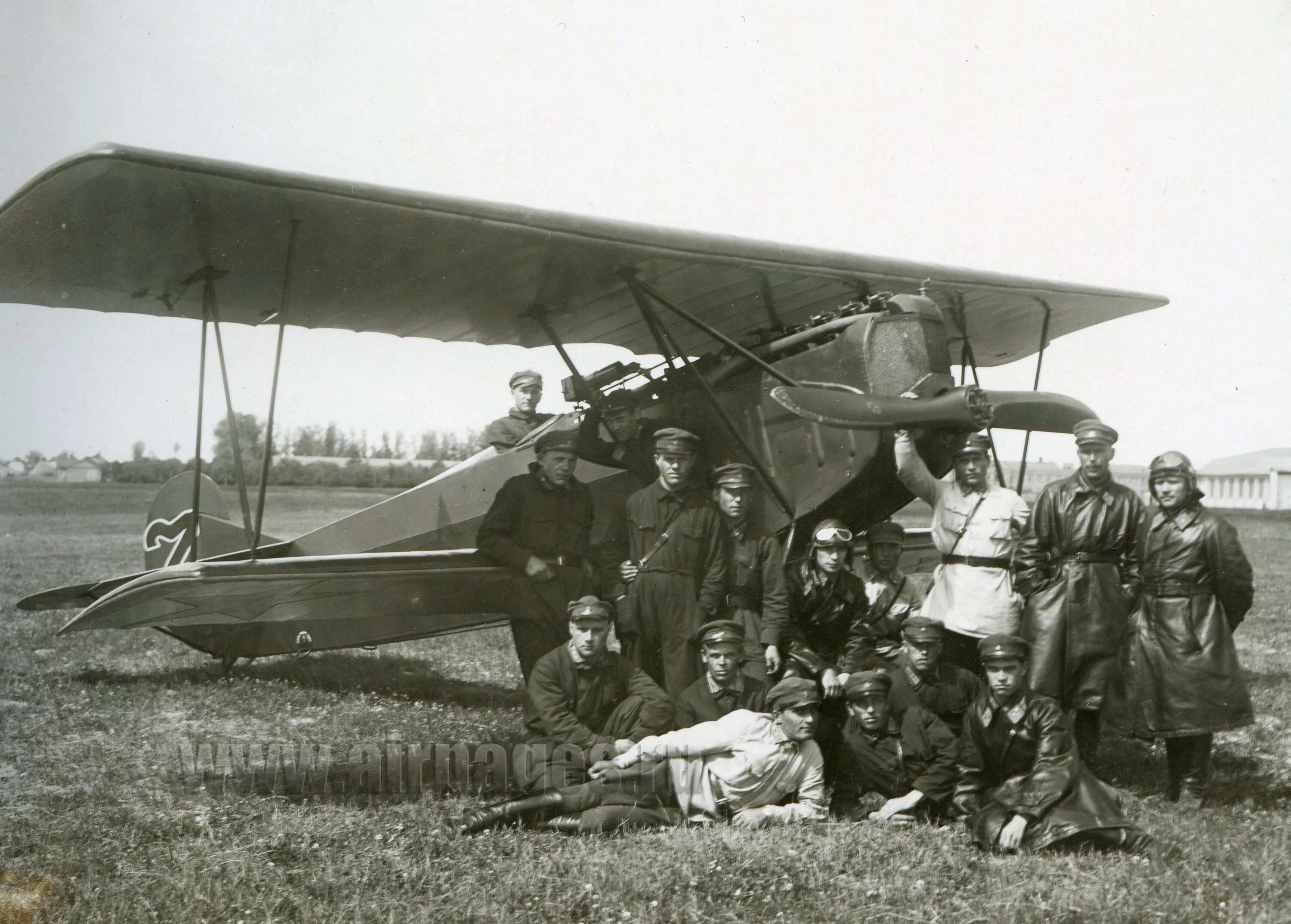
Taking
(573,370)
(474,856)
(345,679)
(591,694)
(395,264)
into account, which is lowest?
(345,679)

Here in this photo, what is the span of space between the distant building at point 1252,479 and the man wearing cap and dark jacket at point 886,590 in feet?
42.0

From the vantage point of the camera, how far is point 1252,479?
18.0 m

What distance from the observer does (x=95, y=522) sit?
3050cm

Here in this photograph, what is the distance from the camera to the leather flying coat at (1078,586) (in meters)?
4.83

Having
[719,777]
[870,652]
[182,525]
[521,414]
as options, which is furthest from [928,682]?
[182,525]

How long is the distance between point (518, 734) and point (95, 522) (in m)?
29.8

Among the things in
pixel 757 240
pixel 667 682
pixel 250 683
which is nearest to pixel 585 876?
pixel 667 682

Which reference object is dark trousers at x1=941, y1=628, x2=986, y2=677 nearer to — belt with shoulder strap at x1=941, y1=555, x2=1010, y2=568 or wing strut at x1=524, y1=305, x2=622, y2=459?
belt with shoulder strap at x1=941, y1=555, x2=1010, y2=568

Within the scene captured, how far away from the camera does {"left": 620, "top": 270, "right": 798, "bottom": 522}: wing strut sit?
5.63m

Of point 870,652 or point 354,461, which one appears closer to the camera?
point 870,652

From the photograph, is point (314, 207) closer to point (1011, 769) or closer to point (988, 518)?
point (988, 518)

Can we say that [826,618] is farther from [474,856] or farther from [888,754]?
[474,856]

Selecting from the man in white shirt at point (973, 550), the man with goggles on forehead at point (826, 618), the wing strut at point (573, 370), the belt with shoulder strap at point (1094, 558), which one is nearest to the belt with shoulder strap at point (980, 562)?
the man in white shirt at point (973, 550)

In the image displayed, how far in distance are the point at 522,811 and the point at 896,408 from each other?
9.29ft
